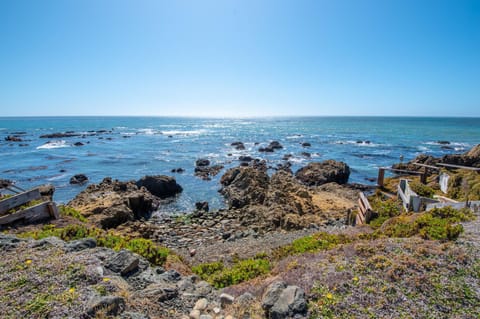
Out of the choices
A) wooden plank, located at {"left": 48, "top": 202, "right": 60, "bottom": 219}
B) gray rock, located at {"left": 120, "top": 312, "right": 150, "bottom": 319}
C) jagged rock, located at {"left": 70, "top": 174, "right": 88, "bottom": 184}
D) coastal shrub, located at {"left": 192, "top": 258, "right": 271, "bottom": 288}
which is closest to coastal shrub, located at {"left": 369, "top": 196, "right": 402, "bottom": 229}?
coastal shrub, located at {"left": 192, "top": 258, "right": 271, "bottom": 288}

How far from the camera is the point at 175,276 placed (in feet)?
20.1

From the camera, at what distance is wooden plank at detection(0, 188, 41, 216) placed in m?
9.19

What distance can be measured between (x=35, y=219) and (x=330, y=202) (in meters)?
17.1

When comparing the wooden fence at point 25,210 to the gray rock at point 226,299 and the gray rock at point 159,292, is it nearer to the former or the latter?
the gray rock at point 159,292

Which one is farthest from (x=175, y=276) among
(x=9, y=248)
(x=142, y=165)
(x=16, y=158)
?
(x=16, y=158)

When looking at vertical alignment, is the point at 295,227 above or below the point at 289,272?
below

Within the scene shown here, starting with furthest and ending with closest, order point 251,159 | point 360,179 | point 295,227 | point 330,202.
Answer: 1. point 251,159
2. point 360,179
3. point 330,202
4. point 295,227

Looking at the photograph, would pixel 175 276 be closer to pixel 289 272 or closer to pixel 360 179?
pixel 289 272

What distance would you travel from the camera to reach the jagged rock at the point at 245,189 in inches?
764

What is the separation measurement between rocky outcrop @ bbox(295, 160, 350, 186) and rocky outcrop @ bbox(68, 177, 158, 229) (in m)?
16.2

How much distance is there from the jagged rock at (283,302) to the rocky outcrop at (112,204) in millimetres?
11629

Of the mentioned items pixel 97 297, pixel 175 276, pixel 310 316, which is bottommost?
pixel 175 276

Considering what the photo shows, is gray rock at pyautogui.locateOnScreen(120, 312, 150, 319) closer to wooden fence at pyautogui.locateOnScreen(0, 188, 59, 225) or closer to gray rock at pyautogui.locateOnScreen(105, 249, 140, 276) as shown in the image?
gray rock at pyautogui.locateOnScreen(105, 249, 140, 276)

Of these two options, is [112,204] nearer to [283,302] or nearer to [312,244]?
[312,244]
